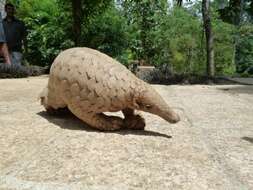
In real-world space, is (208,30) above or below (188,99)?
above

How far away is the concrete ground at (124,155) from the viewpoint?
8.46ft

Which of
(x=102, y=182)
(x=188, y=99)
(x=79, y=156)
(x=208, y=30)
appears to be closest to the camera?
(x=102, y=182)

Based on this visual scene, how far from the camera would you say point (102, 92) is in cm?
352

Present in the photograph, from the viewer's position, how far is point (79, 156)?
9.77 ft

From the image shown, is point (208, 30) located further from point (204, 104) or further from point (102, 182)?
point (102, 182)

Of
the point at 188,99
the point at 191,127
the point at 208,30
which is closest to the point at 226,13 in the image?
the point at 208,30

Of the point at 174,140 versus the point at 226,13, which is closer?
the point at 174,140

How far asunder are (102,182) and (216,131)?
5.84 feet

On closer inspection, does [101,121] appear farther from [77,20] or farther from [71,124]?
[77,20]

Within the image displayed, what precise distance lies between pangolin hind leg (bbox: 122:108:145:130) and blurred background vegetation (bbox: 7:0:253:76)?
8.53 meters

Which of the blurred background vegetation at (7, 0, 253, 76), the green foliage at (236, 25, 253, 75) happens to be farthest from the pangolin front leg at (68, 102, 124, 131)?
the green foliage at (236, 25, 253, 75)

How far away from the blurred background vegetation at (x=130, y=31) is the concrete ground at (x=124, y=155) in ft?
27.3

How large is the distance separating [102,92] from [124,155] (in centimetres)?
67

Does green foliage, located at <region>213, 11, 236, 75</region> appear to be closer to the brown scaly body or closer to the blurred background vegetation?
the blurred background vegetation
